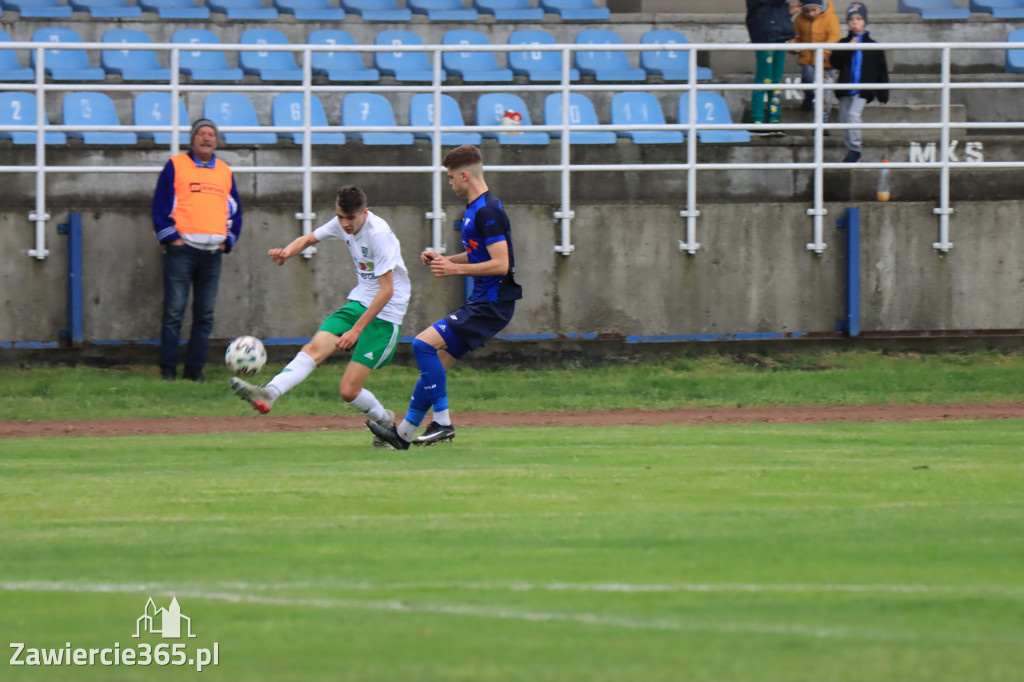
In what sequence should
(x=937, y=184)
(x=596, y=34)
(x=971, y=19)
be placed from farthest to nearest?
1. (x=971, y=19)
2. (x=596, y=34)
3. (x=937, y=184)

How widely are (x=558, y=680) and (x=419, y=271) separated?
11.4m

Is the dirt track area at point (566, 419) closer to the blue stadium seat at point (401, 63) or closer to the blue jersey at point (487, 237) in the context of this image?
the blue jersey at point (487, 237)

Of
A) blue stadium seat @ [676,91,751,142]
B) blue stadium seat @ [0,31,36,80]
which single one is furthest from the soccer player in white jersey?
blue stadium seat @ [0,31,36,80]

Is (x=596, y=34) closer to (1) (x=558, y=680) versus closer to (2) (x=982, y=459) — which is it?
(2) (x=982, y=459)

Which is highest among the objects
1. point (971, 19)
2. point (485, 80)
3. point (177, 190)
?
point (971, 19)

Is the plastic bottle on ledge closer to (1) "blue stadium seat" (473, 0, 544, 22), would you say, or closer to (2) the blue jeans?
(1) "blue stadium seat" (473, 0, 544, 22)

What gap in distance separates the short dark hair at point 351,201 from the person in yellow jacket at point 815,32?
8926 mm

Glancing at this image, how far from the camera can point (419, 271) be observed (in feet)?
50.9

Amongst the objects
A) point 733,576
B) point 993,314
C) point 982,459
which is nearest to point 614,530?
point 733,576

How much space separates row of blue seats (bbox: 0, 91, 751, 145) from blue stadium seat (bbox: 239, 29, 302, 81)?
4.07 ft

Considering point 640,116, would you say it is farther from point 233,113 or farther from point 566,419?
point 566,419

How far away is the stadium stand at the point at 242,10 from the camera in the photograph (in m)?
20.9

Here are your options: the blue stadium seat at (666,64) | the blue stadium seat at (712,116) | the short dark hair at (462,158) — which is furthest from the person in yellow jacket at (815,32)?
the short dark hair at (462,158)

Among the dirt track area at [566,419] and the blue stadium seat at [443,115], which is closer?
the dirt track area at [566,419]
